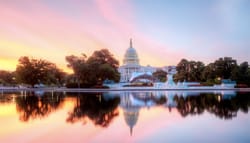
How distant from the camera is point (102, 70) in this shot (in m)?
50.8

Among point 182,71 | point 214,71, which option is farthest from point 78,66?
point 214,71

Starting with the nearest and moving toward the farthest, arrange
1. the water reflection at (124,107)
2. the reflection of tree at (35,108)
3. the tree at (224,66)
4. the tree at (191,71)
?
1. the water reflection at (124,107)
2. the reflection of tree at (35,108)
3. the tree at (224,66)
4. the tree at (191,71)

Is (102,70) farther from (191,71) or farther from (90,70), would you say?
(191,71)

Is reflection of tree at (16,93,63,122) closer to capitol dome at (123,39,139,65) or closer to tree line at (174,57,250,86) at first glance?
tree line at (174,57,250,86)

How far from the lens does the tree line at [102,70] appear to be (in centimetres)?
5112

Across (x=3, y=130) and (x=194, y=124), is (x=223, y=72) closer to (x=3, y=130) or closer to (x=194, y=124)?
(x=194, y=124)

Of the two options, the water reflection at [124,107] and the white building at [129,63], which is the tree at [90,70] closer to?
the water reflection at [124,107]

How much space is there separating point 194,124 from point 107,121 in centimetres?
395

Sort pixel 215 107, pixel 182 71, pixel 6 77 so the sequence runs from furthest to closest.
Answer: pixel 6 77, pixel 182 71, pixel 215 107

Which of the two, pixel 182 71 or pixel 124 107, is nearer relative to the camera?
pixel 124 107

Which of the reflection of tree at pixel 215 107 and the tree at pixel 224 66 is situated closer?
the reflection of tree at pixel 215 107

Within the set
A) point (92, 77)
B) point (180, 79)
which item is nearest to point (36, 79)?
point (92, 77)

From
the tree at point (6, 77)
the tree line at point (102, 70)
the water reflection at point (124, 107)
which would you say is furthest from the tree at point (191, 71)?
the tree at point (6, 77)

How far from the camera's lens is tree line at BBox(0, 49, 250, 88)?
2013 inches
